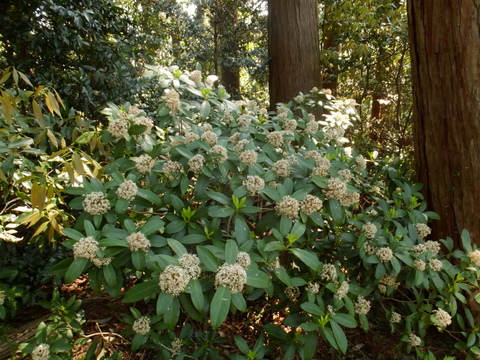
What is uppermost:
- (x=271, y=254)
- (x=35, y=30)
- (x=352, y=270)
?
(x=35, y=30)

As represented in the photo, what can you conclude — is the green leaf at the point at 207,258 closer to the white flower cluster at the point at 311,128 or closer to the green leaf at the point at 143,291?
the green leaf at the point at 143,291

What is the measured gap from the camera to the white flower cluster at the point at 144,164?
1.73 metres

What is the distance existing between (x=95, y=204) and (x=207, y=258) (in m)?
0.59

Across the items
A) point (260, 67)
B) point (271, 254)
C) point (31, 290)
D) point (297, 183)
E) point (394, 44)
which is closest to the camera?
point (271, 254)

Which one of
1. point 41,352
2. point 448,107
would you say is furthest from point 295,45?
point 41,352

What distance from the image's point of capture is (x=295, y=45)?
14.2 feet

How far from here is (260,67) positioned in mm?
5320

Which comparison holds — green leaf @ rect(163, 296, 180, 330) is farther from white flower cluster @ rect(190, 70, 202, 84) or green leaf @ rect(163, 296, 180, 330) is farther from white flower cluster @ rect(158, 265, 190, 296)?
white flower cluster @ rect(190, 70, 202, 84)

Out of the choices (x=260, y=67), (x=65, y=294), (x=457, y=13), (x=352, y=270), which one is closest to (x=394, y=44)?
(x=260, y=67)

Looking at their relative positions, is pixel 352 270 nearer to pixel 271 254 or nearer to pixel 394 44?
pixel 271 254

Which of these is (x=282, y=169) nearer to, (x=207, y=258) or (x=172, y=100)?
(x=207, y=258)

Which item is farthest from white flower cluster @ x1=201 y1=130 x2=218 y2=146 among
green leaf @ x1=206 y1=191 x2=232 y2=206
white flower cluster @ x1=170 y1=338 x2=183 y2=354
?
white flower cluster @ x1=170 y1=338 x2=183 y2=354

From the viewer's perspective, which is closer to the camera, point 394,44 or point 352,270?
point 352,270

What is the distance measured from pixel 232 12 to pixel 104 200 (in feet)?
19.9
